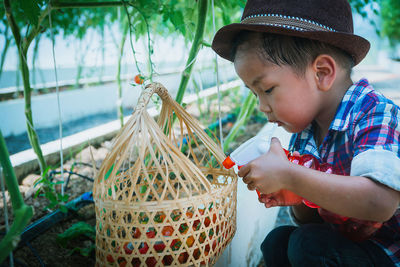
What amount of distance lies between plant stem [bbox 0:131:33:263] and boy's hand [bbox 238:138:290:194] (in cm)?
44

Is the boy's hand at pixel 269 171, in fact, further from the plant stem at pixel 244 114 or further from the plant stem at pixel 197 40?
the plant stem at pixel 244 114

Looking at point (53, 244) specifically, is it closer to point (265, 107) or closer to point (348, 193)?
point (265, 107)

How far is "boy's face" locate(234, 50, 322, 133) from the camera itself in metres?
0.78

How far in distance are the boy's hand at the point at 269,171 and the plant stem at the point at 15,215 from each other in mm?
442

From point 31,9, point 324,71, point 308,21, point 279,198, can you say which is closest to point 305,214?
point 279,198

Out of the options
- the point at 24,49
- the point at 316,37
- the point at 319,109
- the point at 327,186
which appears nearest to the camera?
the point at 327,186

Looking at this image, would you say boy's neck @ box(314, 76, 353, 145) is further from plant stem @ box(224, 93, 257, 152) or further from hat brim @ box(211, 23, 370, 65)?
plant stem @ box(224, 93, 257, 152)

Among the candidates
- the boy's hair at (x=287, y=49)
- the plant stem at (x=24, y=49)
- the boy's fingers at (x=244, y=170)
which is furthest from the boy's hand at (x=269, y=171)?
the plant stem at (x=24, y=49)

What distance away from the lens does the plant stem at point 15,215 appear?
1.66 feet

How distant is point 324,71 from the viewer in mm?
799

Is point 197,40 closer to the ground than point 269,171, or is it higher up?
higher up

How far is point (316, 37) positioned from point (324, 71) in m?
0.10

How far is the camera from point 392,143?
64cm

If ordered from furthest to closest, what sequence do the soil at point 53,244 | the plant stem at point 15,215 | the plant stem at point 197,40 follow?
the plant stem at point 197,40
the soil at point 53,244
the plant stem at point 15,215
